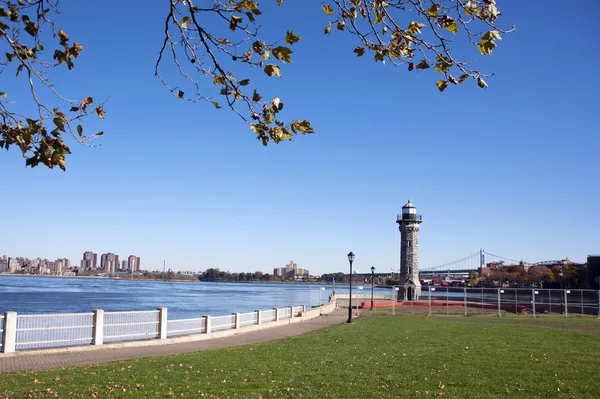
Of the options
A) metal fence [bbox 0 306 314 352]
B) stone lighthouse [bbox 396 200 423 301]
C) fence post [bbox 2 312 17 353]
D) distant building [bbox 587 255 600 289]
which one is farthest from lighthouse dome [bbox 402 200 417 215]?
fence post [bbox 2 312 17 353]

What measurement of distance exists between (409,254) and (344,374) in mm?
57634

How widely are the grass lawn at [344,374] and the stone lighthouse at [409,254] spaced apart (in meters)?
49.9

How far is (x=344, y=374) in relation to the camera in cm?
1153

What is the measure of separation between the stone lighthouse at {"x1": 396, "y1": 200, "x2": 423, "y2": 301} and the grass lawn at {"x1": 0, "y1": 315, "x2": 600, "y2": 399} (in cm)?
4989

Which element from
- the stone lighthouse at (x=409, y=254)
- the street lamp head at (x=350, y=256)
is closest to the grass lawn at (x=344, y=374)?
the street lamp head at (x=350, y=256)

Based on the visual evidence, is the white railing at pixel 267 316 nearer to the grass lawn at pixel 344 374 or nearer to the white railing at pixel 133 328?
the white railing at pixel 133 328

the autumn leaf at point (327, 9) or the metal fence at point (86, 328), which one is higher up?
the autumn leaf at point (327, 9)

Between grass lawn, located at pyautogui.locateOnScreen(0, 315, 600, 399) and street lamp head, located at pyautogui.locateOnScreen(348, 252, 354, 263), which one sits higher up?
street lamp head, located at pyautogui.locateOnScreen(348, 252, 354, 263)

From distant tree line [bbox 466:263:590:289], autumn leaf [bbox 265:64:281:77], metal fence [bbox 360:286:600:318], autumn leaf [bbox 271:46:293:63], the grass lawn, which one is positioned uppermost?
autumn leaf [bbox 271:46:293:63]

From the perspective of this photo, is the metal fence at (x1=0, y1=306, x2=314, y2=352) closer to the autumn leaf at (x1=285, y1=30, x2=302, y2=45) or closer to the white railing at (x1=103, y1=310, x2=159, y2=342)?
the white railing at (x1=103, y1=310, x2=159, y2=342)

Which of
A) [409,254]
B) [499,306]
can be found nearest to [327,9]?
[499,306]

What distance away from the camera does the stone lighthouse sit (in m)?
67.2

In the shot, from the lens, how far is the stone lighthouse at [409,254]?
67188 mm

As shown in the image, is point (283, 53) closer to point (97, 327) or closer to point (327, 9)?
point (327, 9)
